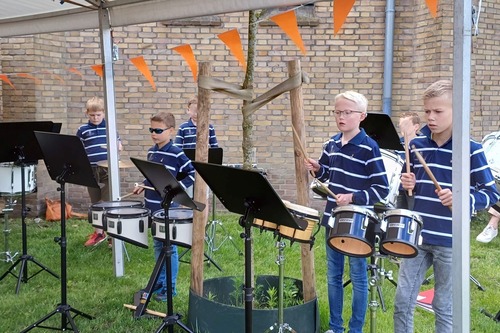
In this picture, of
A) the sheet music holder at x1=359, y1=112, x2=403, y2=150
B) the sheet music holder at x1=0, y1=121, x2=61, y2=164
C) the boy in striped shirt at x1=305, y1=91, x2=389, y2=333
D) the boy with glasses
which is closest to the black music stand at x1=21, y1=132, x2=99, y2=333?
the boy with glasses

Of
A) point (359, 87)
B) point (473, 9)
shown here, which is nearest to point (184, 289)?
point (473, 9)

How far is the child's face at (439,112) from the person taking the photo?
136 inches

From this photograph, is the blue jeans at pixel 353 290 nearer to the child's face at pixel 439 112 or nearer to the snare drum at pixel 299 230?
the snare drum at pixel 299 230

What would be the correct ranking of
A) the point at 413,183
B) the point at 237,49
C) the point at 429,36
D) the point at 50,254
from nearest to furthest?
the point at 413,183
the point at 237,49
the point at 50,254
the point at 429,36

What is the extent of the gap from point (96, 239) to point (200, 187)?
11.9 ft

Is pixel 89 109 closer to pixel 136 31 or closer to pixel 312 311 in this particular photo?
pixel 136 31

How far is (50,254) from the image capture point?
7.34m

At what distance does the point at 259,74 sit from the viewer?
939 centimetres

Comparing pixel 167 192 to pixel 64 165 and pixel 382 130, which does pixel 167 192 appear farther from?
pixel 382 130

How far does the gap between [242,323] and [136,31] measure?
6289 mm

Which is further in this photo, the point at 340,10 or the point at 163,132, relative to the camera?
the point at 163,132

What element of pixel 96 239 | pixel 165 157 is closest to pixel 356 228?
pixel 165 157

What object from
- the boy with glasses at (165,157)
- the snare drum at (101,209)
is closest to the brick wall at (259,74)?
the boy with glasses at (165,157)

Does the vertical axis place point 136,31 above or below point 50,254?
above
